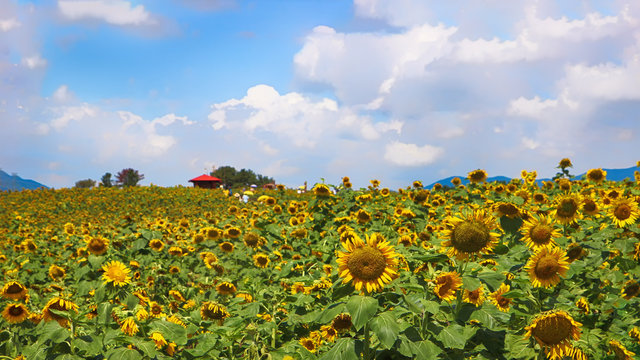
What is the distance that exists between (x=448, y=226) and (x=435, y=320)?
2.17 ft

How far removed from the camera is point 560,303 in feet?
10.1

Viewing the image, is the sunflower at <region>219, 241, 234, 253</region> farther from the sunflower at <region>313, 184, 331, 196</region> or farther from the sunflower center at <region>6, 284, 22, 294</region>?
the sunflower center at <region>6, 284, 22, 294</region>

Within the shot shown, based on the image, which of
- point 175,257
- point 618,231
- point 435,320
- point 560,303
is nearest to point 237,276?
point 175,257

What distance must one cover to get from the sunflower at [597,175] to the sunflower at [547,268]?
6.28m

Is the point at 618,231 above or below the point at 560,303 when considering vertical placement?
above

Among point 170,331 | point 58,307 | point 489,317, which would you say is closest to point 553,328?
point 489,317

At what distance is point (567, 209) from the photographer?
4453 millimetres

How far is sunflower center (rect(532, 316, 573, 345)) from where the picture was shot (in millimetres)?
2412

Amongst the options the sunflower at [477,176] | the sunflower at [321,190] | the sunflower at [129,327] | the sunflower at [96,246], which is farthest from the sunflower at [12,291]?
the sunflower at [477,176]

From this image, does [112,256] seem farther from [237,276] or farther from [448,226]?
[448,226]

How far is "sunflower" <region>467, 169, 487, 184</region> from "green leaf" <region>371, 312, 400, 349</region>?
22.0 feet

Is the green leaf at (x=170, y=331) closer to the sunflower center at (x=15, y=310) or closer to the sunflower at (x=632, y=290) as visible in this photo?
the sunflower center at (x=15, y=310)

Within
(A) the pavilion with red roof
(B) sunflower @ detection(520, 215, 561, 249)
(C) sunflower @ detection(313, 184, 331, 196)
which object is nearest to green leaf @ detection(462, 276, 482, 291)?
(B) sunflower @ detection(520, 215, 561, 249)

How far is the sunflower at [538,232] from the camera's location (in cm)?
369
